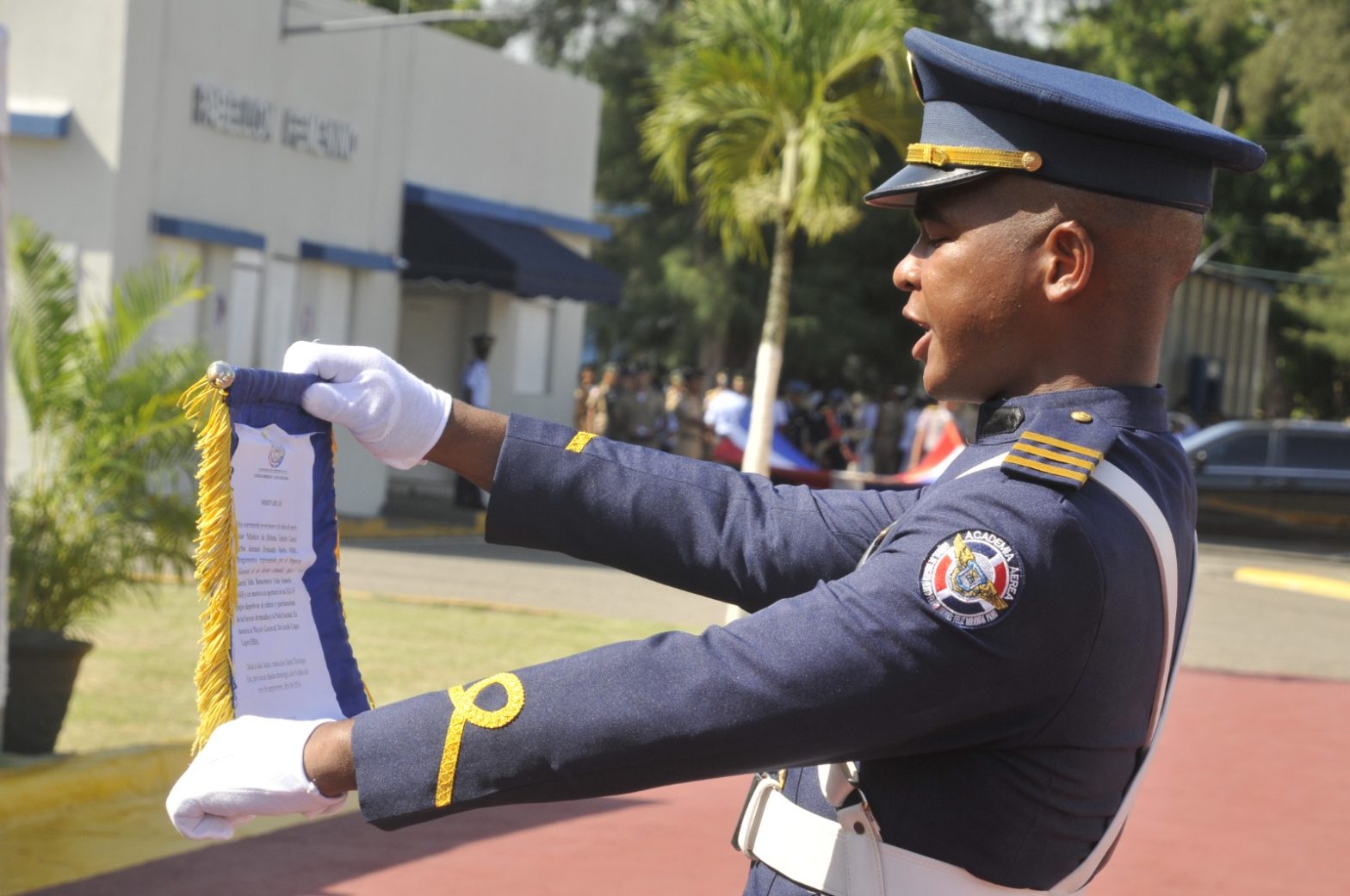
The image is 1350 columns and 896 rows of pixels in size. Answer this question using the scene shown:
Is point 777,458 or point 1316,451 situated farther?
point 1316,451

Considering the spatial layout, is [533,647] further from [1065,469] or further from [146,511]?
[1065,469]

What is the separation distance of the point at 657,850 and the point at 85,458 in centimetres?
274

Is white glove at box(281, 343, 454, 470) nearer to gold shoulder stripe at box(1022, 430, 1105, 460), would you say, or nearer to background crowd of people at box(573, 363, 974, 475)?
gold shoulder stripe at box(1022, 430, 1105, 460)

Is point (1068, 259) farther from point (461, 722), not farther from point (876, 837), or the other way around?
point (461, 722)

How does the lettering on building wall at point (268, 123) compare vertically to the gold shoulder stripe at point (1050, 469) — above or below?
above

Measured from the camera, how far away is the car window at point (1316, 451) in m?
22.5

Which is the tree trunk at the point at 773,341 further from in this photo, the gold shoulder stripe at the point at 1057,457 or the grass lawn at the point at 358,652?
the gold shoulder stripe at the point at 1057,457

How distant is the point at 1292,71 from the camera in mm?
32219

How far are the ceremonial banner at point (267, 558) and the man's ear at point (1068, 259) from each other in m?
0.95

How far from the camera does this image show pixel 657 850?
6.01 meters

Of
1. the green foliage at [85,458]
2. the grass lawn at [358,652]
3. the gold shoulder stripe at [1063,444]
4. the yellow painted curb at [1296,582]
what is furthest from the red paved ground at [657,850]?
the yellow painted curb at [1296,582]

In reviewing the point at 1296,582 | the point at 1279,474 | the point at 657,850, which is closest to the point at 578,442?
the point at 657,850

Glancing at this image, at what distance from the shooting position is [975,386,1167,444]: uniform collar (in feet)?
5.88

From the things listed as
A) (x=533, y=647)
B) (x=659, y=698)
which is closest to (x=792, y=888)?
(x=659, y=698)
